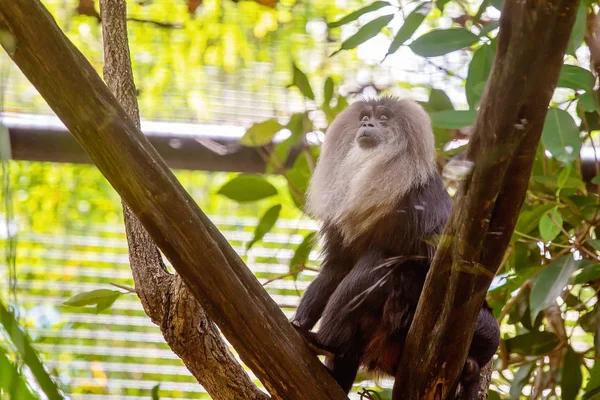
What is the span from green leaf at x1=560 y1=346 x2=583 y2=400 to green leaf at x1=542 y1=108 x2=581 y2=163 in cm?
90

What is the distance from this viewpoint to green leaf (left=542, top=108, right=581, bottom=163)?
1667mm

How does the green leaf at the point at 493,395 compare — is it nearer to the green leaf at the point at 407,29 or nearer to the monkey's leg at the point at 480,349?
the monkey's leg at the point at 480,349

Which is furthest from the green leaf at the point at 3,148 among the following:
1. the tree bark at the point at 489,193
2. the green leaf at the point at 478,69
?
the green leaf at the point at 478,69

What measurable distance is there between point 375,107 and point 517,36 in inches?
56.7

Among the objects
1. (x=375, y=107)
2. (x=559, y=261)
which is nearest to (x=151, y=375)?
(x=375, y=107)

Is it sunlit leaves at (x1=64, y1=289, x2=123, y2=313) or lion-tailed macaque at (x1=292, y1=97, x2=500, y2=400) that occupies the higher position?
lion-tailed macaque at (x1=292, y1=97, x2=500, y2=400)

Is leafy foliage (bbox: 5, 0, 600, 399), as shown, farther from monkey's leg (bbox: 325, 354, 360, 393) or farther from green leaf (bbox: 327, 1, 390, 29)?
monkey's leg (bbox: 325, 354, 360, 393)

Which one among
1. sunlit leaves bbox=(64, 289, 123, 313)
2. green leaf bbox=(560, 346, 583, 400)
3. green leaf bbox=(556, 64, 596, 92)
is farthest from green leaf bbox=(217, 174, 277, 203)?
green leaf bbox=(560, 346, 583, 400)

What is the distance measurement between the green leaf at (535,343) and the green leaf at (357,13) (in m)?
1.18

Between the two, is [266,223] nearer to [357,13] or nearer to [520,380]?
[357,13]

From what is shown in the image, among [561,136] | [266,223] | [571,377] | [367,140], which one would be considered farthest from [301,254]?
[561,136]

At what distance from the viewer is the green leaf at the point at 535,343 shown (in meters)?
2.35

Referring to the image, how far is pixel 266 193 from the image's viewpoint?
2336 millimetres

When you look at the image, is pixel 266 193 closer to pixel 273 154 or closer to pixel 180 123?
pixel 273 154
